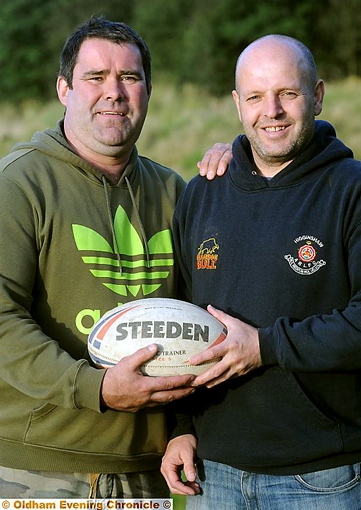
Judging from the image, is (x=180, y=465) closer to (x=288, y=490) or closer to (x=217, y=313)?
(x=288, y=490)

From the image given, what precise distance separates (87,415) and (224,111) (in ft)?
55.3

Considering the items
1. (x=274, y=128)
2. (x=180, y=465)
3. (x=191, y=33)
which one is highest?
(x=191, y=33)

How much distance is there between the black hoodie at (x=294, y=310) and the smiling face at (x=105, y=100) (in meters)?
0.71

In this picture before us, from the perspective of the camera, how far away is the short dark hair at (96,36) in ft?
13.1

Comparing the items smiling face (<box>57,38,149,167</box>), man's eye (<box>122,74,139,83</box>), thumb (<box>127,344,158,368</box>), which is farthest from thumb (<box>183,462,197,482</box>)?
man's eye (<box>122,74,139,83</box>)

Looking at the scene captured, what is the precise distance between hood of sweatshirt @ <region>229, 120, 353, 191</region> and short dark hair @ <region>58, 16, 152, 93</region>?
78 cm

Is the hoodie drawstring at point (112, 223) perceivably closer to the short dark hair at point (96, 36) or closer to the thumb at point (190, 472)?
the short dark hair at point (96, 36)

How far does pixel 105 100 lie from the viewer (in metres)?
3.90

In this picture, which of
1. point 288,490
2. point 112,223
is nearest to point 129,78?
point 112,223

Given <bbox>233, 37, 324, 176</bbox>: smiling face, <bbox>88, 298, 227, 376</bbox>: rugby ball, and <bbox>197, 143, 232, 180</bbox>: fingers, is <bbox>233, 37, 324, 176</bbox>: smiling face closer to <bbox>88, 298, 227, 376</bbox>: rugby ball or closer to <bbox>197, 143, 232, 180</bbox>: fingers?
<bbox>197, 143, 232, 180</bbox>: fingers

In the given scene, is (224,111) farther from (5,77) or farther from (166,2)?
(5,77)

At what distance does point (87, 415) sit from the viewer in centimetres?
368

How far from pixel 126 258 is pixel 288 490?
1.25m

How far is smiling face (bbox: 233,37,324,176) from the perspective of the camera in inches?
138
